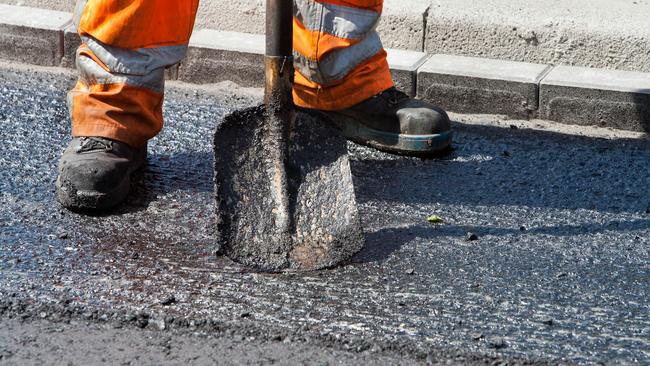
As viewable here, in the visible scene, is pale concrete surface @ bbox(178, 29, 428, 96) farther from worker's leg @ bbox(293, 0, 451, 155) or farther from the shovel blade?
the shovel blade

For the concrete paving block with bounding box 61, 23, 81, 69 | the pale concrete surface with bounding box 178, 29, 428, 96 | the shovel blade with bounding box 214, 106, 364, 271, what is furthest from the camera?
the concrete paving block with bounding box 61, 23, 81, 69

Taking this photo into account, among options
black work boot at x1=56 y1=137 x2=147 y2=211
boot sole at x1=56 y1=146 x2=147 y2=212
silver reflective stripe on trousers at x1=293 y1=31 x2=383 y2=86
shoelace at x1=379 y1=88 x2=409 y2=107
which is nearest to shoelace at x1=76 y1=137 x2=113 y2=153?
black work boot at x1=56 y1=137 x2=147 y2=211

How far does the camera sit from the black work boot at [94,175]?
3.22 m

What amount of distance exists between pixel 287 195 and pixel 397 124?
0.92 meters

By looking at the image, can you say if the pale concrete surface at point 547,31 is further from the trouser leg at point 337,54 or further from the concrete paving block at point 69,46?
the concrete paving block at point 69,46

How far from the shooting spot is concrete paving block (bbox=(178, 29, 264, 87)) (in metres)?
4.55

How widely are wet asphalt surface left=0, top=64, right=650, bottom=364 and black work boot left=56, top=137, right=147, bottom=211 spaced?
6 cm

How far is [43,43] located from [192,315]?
260cm

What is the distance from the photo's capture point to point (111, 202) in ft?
10.7

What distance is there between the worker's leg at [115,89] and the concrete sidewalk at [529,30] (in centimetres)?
140

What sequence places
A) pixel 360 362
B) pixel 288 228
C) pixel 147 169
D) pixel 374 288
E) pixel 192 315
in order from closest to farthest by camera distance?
pixel 360 362 < pixel 192 315 < pixel 374 288 < pixel 288 228 < pixel 147 169

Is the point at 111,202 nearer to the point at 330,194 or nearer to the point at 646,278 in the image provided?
the point at 330,194

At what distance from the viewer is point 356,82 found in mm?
3883

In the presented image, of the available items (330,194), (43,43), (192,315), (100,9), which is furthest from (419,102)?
(43,43)
